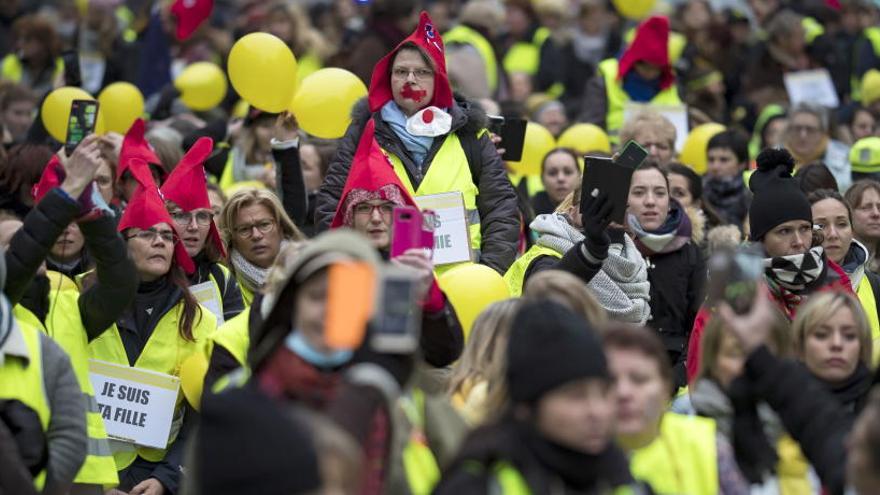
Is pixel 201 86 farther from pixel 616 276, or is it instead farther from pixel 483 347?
pixel 483 347

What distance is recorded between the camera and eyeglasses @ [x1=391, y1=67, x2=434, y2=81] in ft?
33.5

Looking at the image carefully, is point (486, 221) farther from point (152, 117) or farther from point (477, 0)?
point (477, 0)

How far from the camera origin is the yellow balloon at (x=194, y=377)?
28.7ft

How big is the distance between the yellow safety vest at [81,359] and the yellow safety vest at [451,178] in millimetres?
2101

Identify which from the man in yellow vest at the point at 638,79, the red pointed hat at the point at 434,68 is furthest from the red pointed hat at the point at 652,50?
the red pointed hat at the point at 434,68

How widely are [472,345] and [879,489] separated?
6.29 feet

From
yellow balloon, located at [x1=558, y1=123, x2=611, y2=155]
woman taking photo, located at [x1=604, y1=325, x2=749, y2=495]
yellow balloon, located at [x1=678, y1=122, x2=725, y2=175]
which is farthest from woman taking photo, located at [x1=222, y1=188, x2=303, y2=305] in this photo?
yellow balloon, located at [x1=678, y1=122, x2=725, y2=175]

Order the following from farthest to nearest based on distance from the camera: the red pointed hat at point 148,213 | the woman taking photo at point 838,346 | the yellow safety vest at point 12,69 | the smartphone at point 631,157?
1. the yellow safety vest at point 12,69
2. the red pointed hat at point 148,213
3. the smartphone at point 631,157
4. the woman taking photo at point 838,346

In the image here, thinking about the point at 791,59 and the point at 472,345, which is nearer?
the point at 472,345

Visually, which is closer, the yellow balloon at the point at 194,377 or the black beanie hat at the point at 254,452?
the black beanie hat at the point at 254,452

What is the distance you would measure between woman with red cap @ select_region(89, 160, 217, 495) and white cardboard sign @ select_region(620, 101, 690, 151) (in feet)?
16.5

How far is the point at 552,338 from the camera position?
19.5 ft

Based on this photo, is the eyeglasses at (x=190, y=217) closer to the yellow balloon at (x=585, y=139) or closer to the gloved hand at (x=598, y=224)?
the gloved hand at (x=598, y=224)

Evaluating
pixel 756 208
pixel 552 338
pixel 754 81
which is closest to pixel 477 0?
pixel 754 81
